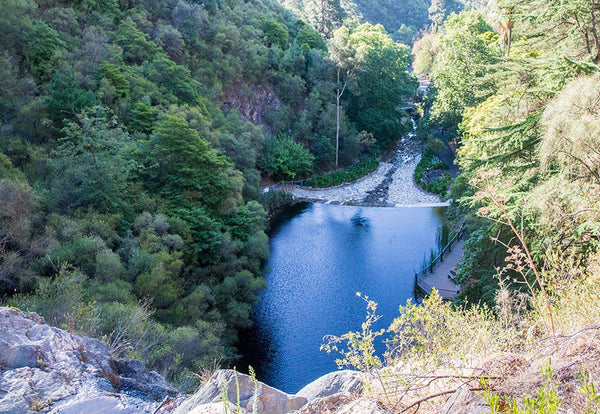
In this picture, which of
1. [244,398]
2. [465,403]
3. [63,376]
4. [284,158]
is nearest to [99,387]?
[63,376]

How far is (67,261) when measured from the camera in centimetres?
1234

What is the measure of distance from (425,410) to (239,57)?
30.2m

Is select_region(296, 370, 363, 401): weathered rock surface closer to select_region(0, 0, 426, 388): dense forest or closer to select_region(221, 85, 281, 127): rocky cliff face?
select_region(0, 0, 426, 388): dense forest

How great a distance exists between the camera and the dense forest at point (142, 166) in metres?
11.7

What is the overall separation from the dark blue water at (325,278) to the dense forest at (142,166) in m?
1.39

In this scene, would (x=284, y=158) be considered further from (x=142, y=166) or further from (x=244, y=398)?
(x=244, y=398)

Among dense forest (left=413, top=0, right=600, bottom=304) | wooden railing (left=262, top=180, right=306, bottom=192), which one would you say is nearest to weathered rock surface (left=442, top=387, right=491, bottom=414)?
dense forest (left=413, top=0, right=600, bottom=304)

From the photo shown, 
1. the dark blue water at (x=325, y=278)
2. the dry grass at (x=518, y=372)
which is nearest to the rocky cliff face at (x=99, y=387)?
the dry grass at (x=518, y=372)

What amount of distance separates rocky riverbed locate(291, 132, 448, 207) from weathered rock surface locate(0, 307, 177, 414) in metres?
23.8

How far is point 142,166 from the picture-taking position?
17.4m

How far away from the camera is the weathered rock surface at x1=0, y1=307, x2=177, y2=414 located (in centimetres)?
534

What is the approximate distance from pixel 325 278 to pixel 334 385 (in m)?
13.5

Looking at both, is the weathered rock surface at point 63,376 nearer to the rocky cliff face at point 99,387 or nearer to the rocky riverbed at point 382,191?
the rocky cliff face at point 99,387

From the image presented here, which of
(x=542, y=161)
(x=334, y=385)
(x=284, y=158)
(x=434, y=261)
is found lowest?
(x=434, y=261)
